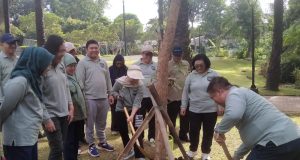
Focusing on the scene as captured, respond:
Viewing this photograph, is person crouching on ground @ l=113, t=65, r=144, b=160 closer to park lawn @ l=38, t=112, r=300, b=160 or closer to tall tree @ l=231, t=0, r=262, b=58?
park lawn @ l=38, t=112, r=300, b=160

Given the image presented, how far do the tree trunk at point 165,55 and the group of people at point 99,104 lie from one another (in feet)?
1.51

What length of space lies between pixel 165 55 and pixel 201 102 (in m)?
1.17

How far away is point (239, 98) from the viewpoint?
12.1 feet

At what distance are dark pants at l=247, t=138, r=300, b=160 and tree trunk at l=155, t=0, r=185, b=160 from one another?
79.8 inches

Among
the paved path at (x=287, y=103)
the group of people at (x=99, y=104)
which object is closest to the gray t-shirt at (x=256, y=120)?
the group of people at (x=99, y=104)

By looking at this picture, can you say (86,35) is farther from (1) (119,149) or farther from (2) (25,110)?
(2) (25,110)

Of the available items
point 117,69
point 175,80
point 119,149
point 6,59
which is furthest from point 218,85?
point 117,69

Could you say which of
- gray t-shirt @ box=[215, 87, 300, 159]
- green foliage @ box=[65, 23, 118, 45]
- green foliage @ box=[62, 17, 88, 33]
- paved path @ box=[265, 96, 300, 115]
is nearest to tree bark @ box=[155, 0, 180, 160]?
gray t-shirt @ box=[215, 87, 300, 159]

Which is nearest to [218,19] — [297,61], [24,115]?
[297,61]

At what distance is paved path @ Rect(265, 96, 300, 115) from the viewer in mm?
12000

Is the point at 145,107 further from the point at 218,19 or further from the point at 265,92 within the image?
the point at 218,19

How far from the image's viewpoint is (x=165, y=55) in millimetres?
5637

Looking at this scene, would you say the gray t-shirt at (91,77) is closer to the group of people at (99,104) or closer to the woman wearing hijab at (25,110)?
the group of people at (99,104)

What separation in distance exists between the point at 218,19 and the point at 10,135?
5674cm
